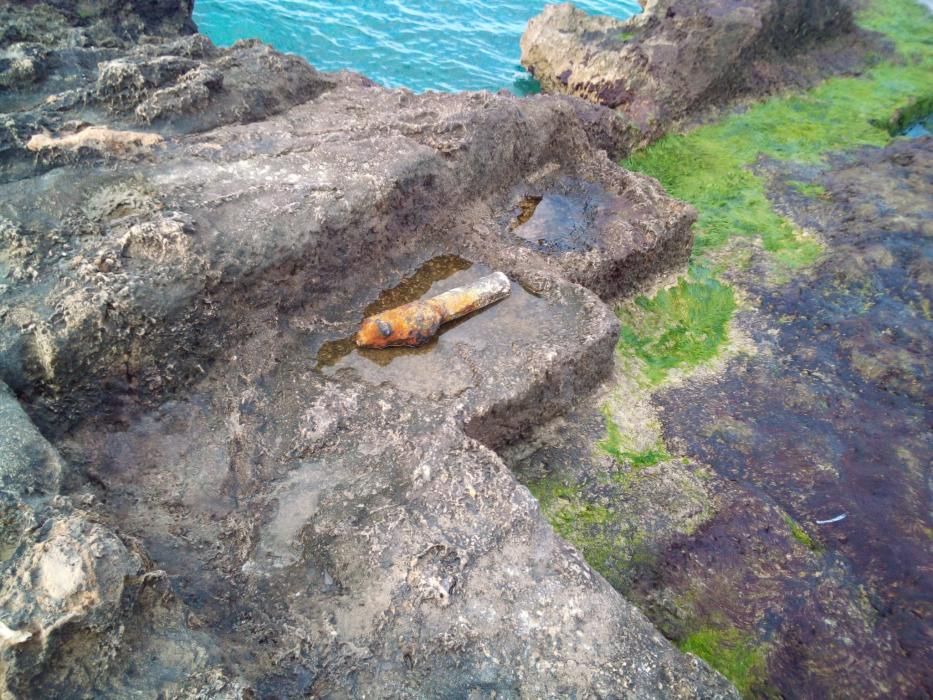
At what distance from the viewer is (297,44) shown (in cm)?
1206

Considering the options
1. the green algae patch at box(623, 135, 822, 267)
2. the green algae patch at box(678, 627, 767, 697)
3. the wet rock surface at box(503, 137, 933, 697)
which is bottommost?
the green algae patch at box(678, 627, 767, 697)

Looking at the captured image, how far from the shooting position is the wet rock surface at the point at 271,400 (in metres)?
3.12

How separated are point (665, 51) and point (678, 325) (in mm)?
5295

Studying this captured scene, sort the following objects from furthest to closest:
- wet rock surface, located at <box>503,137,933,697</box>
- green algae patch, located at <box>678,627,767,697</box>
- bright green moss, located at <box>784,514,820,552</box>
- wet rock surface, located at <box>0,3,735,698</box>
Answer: bright green moss, located at <box>784,514,820,552</box>, wet rock surface, located at <box>503,137,933,697</box>, green algae patch, located at <box>678,627,767,697</box>, wet rock surface, located at <box>0,3,735,698</box>

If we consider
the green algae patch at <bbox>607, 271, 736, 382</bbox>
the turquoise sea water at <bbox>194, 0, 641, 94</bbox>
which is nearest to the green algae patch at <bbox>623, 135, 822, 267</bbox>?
the green algae patch at <bbox>607, 271, 736, 382</bbox>

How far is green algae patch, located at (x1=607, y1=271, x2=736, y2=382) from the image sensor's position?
6730 millimetres

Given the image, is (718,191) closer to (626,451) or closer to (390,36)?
(626,451)

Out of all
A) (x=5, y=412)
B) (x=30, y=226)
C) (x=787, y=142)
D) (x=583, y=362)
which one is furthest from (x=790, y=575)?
(x=787, y=142)

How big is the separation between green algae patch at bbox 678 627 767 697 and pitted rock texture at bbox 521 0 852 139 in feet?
24.8

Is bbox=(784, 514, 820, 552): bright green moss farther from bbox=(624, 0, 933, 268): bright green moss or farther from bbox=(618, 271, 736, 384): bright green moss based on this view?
bbox=(624, 0, 933, 268): bright green moss

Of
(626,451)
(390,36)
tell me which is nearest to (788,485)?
(626,451)

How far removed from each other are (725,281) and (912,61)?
8.73 meters

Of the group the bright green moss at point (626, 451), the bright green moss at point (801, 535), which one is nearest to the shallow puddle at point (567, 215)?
the bright green moss at point (626, 451)

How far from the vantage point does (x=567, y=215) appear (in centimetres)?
727
